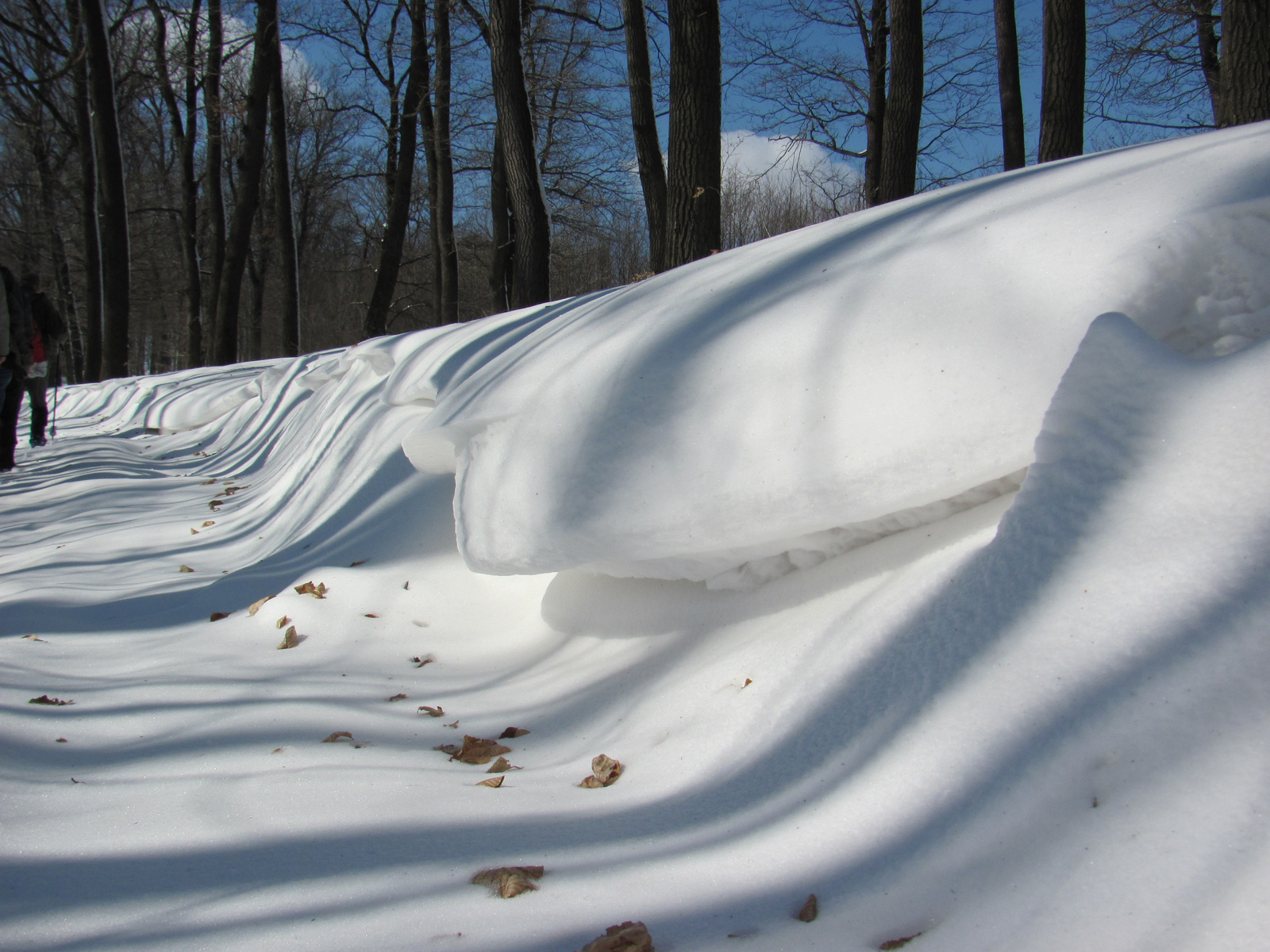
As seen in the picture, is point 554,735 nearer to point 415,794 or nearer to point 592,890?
point 415,794

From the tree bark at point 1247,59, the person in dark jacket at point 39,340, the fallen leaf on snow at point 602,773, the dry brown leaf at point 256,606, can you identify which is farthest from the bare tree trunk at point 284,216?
the fallen leaf on snow at point 602,773

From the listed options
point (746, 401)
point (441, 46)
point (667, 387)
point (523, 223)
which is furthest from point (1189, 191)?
point (441, 46)

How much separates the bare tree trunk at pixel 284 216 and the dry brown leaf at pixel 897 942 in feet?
41.0

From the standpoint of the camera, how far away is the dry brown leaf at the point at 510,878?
108 cm

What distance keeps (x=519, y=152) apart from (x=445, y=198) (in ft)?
22.3

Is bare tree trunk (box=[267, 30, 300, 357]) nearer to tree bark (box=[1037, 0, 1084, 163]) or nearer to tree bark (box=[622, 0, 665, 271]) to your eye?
tree bark (box=[622, 0, 665, 271])

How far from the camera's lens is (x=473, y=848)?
1208 millimetres

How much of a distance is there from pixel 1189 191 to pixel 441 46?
1346 centimetres

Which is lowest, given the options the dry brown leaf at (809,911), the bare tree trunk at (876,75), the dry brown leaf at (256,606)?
the dry brown leaf at (809,911)

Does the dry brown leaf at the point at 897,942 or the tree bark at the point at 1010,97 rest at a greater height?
the tree bark at the point at 1010,97

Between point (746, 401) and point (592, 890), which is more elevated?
point (746, 401)

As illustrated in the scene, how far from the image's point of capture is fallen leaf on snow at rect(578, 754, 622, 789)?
1448 millimetres

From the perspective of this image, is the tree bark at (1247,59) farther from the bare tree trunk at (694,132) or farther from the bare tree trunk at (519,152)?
the bare tree trunk at (519,152)

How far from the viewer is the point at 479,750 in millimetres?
1639
